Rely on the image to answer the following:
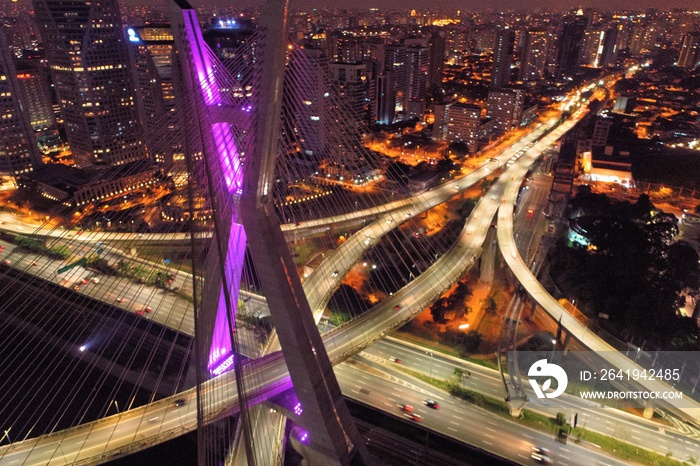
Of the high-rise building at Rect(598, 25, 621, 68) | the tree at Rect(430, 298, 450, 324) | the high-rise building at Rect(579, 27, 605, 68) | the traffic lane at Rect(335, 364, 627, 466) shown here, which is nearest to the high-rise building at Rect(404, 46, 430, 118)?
the tree at Rect(430, 298, 450, 324)

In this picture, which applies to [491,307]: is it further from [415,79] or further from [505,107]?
[415,79]

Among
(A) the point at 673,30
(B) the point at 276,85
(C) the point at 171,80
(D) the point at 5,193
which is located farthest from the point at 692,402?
(A) the point at 673,30

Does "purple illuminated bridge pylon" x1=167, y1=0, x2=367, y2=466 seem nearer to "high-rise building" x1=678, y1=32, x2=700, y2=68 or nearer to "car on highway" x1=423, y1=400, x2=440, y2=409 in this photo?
"car on highway" x1=423, y1=400, x2=440, y2=409

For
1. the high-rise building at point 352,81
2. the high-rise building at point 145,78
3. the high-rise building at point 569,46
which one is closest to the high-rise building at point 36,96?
the high-rise building at point 145,78

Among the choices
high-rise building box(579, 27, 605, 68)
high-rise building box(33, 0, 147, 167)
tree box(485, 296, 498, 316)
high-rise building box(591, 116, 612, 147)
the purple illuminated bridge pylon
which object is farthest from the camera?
high-rise building box(579, 27, 605, 68)

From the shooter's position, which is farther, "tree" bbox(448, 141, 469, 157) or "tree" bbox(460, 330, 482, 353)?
"tree" bbox(448, 141, 469, 157)

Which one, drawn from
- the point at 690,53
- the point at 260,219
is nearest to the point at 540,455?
the point at 260,219
